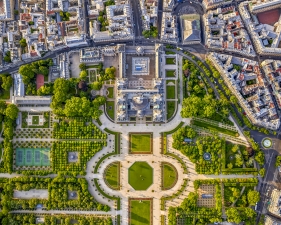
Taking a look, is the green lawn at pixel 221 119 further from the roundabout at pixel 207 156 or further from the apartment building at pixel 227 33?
the apartment building at pixel 227 33

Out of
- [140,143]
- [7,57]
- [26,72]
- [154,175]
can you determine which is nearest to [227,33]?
[140,143]

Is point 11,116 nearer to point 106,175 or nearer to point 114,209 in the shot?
point 106,175

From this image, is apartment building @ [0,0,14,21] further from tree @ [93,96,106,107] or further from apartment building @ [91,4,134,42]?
tree @ [93,96,106,107]

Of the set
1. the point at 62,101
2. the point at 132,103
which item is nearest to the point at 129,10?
the point at 132,103

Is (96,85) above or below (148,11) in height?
below

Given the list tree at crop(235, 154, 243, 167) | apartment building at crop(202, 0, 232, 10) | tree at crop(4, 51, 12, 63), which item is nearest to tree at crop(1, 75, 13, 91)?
tree at crop(4, 51, 12, 63)

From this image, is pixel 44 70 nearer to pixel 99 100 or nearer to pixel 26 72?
pixel 26 72

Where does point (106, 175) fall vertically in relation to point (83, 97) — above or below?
below
